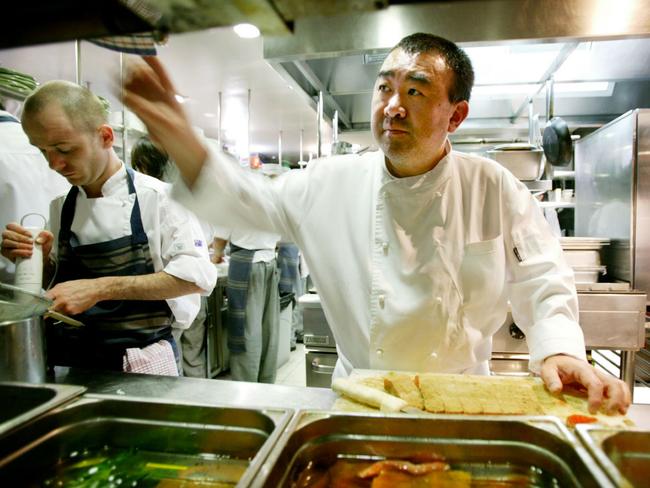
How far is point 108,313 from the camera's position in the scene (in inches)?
66.8

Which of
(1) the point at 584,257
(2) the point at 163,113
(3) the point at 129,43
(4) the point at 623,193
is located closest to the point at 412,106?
(2) the point at 163,113

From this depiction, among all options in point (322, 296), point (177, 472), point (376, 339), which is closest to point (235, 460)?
point (177, 472)

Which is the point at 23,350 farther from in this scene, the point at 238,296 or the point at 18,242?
the point at 238,296

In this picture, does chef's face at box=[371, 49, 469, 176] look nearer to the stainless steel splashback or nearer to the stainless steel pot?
the stainless steel pot

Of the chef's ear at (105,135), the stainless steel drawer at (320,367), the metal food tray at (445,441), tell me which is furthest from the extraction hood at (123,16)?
the stainless steel drawer at (320,367)

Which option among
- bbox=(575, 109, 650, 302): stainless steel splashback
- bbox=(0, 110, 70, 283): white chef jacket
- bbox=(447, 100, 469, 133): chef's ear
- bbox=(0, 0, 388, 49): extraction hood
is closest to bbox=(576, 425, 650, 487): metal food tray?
bbox=(0, 0, 388, 49): extraction hood

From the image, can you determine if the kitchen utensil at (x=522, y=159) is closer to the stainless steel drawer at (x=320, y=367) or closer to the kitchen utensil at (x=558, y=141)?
the kitchen utensil at (x=558, y=141)

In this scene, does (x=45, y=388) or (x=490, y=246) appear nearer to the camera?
(x=45, y=388)

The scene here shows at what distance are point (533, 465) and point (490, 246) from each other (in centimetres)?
89

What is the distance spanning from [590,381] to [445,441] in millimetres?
574

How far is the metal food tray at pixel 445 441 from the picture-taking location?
2.67ft

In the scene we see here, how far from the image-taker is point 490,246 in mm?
1590

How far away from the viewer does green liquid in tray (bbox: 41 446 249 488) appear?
2.75ft

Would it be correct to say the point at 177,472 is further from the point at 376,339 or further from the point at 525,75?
the point at 525,75
